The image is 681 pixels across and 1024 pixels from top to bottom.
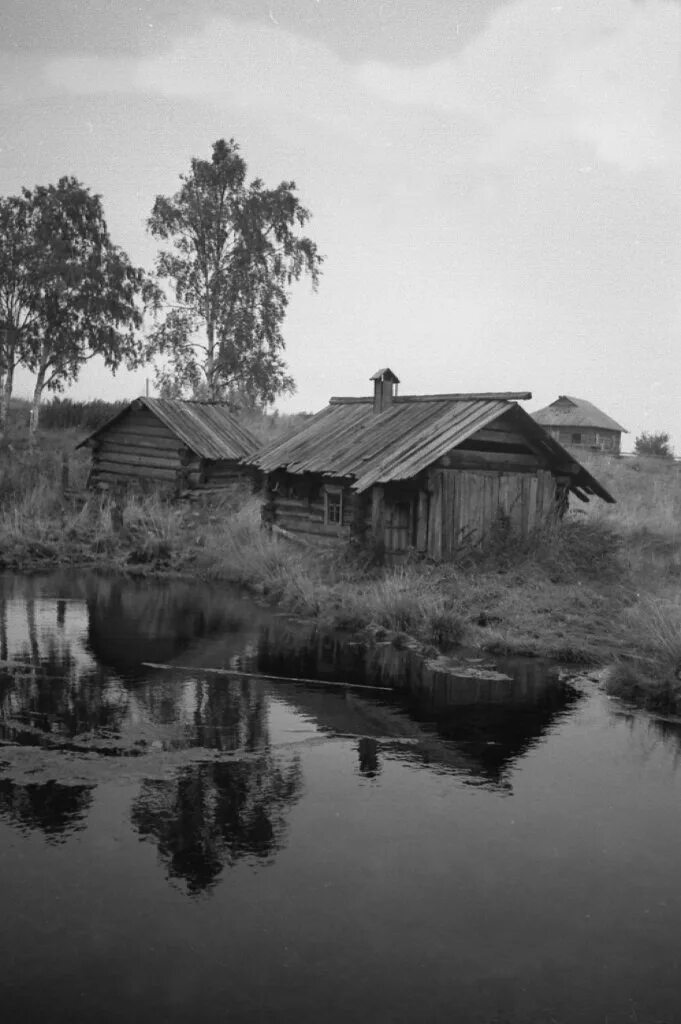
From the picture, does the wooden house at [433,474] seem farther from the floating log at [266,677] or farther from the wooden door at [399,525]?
the floating log at [266,677]

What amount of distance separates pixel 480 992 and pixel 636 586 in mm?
12326

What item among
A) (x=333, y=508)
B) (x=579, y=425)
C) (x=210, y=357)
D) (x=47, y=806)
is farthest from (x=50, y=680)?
(x=579, y=425)

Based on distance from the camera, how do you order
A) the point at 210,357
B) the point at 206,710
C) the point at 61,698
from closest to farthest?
the point at 206,710 → the point at 61,698 → the point at 210,357

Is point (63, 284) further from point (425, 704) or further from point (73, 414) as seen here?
point (425, 704)

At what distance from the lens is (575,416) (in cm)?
5284

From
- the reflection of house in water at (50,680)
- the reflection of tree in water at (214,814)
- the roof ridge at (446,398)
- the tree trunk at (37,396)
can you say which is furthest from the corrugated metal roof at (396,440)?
the tree trunk at (37,396)

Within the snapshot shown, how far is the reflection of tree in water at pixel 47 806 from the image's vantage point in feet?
20.8

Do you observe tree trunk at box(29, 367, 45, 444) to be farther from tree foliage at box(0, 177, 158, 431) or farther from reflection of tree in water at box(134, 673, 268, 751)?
reflection of tree in water at box(134, 673, 268, 751)

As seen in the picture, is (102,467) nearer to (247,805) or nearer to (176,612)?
(176,612)

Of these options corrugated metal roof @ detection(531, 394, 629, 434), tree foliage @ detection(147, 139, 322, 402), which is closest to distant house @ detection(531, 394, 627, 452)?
corrugated metal roof @ detection(531, 394, 629, 434)

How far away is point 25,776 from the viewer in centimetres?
716

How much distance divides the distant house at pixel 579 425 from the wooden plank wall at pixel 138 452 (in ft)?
103

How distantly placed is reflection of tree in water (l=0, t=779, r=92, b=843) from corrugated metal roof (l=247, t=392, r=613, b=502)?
966 centimetres

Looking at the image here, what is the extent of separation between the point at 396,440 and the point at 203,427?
10.6 meters
